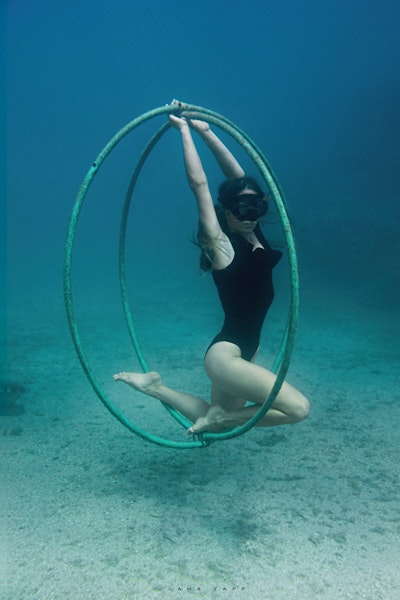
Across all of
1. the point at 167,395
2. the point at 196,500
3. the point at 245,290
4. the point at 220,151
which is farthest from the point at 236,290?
the point at 196,500

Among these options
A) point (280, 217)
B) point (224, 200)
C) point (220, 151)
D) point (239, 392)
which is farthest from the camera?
point (220, 151)

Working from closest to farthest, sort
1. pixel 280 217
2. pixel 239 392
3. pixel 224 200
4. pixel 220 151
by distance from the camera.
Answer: pixel 280 217, pixel 239 392, pixel 224 200, pixel 220 151

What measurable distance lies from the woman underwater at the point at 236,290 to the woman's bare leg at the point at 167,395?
88 mm

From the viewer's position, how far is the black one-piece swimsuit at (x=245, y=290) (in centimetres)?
292

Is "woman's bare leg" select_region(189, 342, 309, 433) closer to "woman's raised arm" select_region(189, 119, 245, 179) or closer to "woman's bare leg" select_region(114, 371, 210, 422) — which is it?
"woman's bare leg" select_region(114, 371, 210, 422)

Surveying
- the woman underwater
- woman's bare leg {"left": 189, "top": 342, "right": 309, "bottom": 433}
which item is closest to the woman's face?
the woman underwater

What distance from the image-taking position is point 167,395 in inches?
132

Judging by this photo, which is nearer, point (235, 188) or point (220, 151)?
point (235, 188)

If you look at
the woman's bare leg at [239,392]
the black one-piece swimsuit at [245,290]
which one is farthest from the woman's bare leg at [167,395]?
the black one-piece swimsuit at [245,290]

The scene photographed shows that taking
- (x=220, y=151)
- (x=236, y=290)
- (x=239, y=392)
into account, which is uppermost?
(x=220, y=151)

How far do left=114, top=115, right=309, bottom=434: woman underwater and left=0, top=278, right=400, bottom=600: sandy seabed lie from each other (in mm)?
710

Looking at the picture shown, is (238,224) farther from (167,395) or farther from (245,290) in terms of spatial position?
(167,395)

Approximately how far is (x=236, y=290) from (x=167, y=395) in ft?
3.18

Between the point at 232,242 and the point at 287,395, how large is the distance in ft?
3.32
